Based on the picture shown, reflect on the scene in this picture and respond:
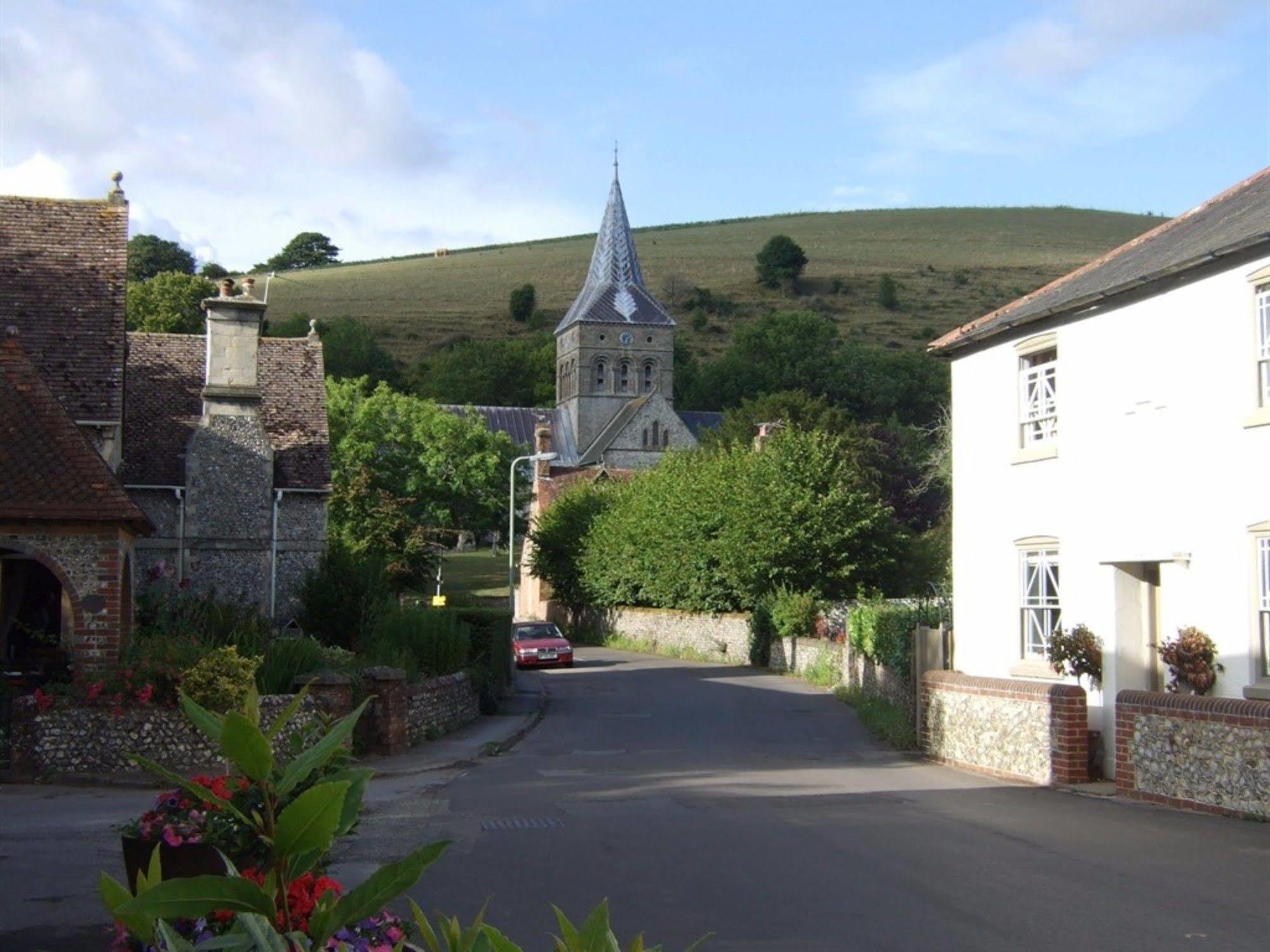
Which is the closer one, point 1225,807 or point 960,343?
point 1225,807

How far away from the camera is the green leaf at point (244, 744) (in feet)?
9.90

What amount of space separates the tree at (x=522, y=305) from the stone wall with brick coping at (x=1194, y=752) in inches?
4989

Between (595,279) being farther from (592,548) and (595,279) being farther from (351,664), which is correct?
(351,664)

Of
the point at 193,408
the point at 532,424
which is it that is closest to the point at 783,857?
the point at 193,408

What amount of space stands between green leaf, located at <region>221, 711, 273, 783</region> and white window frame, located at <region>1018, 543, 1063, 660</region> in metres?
16.9

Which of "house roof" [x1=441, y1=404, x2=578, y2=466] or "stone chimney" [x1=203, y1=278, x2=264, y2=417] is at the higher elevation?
"house roof" [x1=441, y1=404, x2=578, y2=466]

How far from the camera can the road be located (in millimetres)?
9102

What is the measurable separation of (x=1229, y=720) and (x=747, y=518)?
29.7 meters

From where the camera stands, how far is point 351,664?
853 inches

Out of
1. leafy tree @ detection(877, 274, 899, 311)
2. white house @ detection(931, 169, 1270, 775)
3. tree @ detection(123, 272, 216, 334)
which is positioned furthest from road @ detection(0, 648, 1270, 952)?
leafy tree @ detection(877, 274, 899, 311)

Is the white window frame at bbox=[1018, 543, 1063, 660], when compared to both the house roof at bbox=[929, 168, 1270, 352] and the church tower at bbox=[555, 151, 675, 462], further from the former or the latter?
the church tower at bbox=[555, 151, 675, 462]

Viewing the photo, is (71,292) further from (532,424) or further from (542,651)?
(532,424)

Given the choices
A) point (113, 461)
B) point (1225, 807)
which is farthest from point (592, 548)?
point (1225, 807)

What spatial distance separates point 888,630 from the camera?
28.4 m
